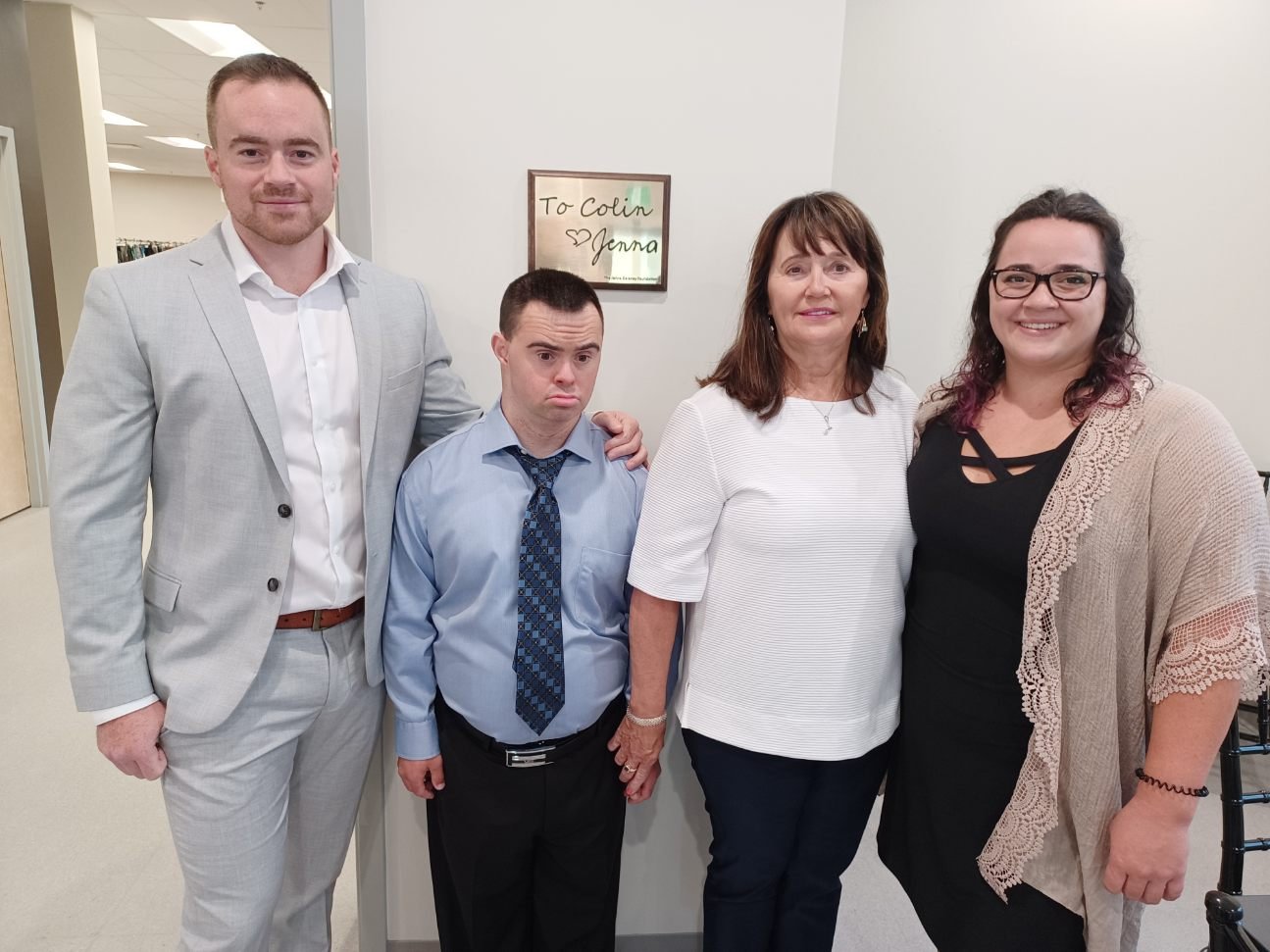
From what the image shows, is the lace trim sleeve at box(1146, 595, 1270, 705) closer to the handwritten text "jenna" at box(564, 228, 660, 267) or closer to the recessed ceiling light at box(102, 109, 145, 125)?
the handwritten text "jenna" at box(564, 228, 660, 267)

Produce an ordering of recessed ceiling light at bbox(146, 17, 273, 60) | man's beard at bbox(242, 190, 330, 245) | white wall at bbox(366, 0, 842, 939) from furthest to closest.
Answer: recessed ceiling light at bbox(146, 17, 273, 60)
white wall at bbox(366, 0, 842, 939)
man's beard at bbox(242, 190, 330, 245)

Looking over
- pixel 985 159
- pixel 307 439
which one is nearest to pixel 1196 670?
pixel 307 439

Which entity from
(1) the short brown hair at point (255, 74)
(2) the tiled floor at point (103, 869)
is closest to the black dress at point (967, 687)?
(2) the tiled floor at point (103, 869)

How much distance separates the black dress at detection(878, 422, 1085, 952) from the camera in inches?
45.6

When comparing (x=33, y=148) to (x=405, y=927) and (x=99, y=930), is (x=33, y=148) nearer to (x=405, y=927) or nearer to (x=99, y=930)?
(x=99, y=930)

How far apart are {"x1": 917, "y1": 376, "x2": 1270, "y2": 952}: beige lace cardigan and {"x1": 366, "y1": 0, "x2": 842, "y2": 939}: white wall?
894 mm

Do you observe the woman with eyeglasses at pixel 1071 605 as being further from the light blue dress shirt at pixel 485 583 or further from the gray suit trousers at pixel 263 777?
the gray suit trousers at pixel 263 777

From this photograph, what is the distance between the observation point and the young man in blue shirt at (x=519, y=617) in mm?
1391

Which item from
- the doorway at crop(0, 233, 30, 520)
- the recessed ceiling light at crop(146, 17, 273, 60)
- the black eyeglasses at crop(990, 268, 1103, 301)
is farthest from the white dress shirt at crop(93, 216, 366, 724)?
the recessed ceiling light at crop(146, 17, 273, 60)

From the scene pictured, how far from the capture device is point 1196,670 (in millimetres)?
1035

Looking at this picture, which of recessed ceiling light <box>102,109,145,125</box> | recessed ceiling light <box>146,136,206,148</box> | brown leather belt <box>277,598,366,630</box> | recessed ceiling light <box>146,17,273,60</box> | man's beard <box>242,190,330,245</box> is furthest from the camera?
recessed ceiling light <box>146,136,206,148</box>

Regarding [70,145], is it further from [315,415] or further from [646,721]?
[646,721]

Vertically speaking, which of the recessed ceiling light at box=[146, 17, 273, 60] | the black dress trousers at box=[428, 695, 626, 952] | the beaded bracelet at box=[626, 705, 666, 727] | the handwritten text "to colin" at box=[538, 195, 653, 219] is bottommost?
the black dress trousers at box=[428, 695, 626, 952]

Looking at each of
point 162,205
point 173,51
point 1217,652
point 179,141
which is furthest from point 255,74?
point 162,205
